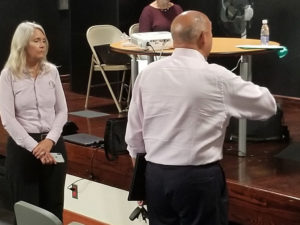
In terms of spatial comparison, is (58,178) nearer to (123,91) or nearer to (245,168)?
(245,168)

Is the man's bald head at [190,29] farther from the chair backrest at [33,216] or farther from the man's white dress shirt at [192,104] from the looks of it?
the chair backrest at [33,216]

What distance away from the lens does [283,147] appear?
3971 mm

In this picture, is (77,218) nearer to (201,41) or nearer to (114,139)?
(114,139)

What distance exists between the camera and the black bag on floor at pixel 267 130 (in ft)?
13.5

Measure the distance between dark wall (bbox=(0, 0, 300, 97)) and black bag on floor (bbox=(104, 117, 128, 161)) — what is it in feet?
8.14

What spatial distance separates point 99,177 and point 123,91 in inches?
86.1

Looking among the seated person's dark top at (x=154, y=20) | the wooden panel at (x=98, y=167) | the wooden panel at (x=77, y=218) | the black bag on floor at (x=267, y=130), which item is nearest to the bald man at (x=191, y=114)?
the wooden panel at (x=98, y=167)

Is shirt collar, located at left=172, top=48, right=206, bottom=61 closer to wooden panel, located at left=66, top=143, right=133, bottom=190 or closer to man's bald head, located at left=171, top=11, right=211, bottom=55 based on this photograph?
man's bald head, located at left=171, top=11, right=211, bottom=55

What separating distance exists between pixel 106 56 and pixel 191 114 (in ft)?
11.5

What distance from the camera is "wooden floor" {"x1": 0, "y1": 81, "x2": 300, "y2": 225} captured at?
9.78ft

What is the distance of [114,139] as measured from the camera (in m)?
3.74

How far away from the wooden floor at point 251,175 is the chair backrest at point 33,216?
156cm

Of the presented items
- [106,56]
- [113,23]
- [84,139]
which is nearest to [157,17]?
[106,56]


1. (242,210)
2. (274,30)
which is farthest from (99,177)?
(274,30)
